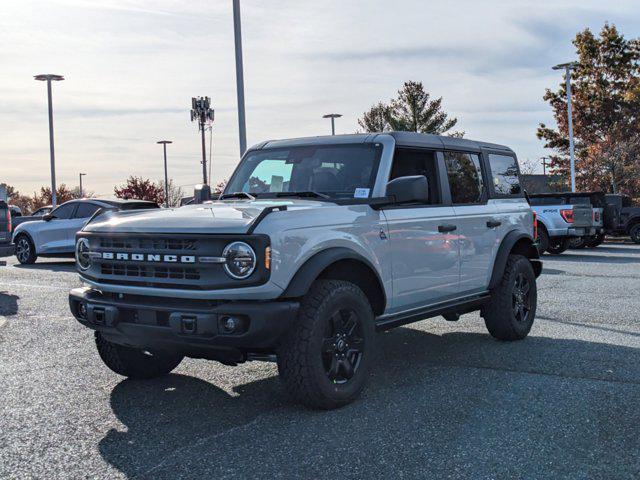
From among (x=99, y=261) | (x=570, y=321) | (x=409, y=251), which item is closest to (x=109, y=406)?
(x=99, y=261)

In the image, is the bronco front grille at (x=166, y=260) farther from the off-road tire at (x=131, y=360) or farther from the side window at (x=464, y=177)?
the side window at (x=464, y=177)

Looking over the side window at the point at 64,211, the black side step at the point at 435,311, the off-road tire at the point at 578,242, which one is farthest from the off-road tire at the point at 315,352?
the off-road tire at the point at 578,242

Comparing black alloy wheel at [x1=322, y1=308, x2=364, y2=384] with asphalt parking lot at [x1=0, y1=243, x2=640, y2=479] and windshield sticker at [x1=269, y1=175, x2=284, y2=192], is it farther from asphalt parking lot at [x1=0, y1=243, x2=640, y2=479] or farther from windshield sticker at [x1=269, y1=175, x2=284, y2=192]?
windshield sticker at [x1=269, y1=175, x2=284, y2=192]

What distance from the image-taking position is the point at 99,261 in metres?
5.02

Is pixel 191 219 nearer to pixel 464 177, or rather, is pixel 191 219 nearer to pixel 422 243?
pixel 422 243

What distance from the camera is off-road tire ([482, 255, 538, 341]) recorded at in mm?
6969

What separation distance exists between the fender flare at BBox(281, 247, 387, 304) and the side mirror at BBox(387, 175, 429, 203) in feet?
1.97

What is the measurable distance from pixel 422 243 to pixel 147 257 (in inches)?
86.8

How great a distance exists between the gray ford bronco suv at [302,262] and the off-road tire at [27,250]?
1298 cm

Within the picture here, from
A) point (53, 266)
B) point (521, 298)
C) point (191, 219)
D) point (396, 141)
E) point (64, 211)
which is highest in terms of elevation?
point (396, 141)

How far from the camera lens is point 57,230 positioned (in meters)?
17.4

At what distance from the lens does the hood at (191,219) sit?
4500 mm

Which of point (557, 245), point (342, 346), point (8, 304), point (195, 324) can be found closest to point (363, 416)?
point (342, 346)

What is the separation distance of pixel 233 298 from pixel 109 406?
1362mm
